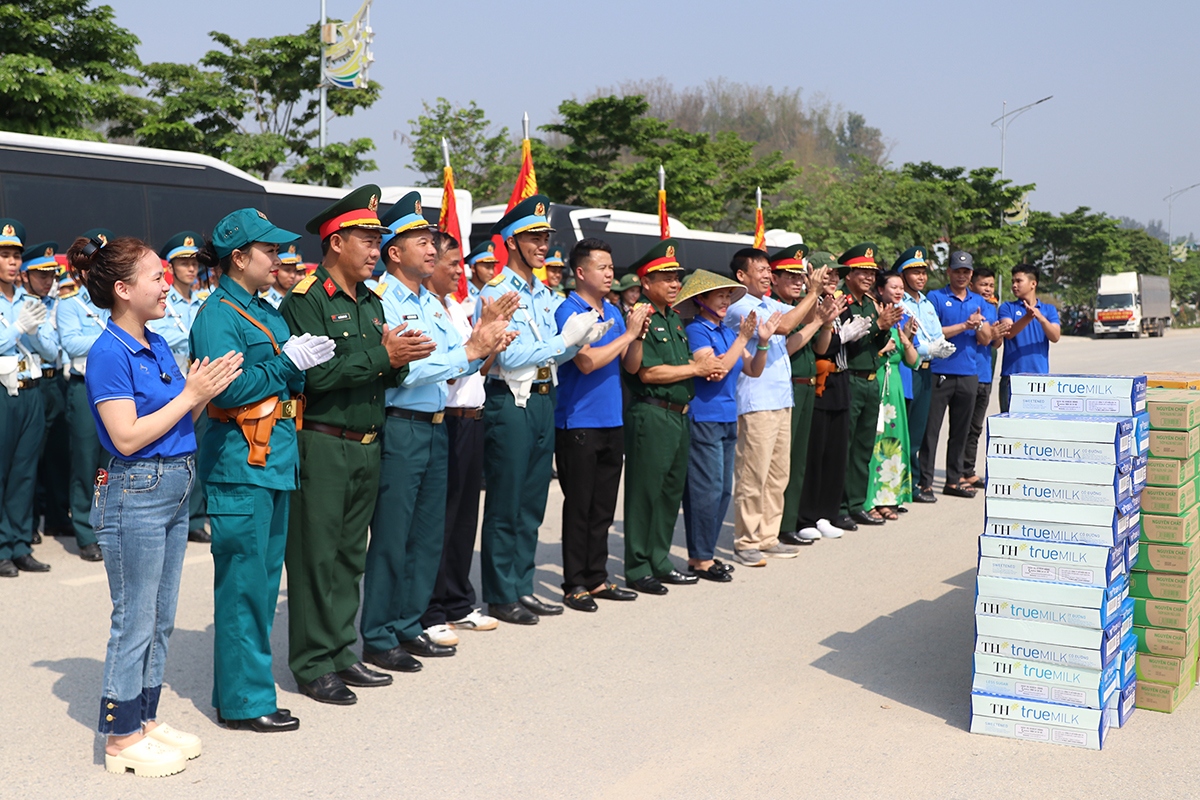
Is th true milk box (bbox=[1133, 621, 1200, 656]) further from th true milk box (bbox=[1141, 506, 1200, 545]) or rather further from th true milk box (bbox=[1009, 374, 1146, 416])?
th true milk box (bbox=[1009, 374, 1146, 416])

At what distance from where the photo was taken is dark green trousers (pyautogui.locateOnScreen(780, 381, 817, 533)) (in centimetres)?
861

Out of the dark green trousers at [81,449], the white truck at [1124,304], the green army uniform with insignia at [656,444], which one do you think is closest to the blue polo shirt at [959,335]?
the green army uniform with insignia at [656,444]

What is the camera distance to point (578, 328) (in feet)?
20.5

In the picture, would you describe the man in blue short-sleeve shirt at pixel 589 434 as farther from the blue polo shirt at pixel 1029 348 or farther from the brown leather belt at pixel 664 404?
the blue polo shirt at pixel 1029 348

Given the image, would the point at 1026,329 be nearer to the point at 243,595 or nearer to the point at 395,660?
the point at 395,660

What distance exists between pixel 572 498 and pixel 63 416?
434 cm

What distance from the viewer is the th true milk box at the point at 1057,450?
15.1 ft

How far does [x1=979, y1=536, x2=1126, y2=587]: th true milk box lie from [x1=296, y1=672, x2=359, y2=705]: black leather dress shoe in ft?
9.25

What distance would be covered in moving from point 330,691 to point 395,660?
54 cm

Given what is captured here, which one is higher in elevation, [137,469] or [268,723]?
[137,469]

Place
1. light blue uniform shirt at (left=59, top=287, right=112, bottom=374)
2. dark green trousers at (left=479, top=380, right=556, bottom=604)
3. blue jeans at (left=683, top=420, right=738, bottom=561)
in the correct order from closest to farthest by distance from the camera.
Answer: dark green trousers at (left=479, top=380, right=556, bottom=604), blue jeans at (left=683, top=420, right=738, bottom=561), light blue uniform shirt at (left=59, top=287, right=112, bottom=374)

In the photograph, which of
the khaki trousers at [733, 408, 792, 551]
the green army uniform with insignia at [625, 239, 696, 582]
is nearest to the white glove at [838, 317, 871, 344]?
the khaki trousers at [733, 408, 792, 551]

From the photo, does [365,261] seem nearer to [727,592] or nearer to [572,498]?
[572,498]

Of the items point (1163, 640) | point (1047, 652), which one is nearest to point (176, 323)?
point (1047, 652)
